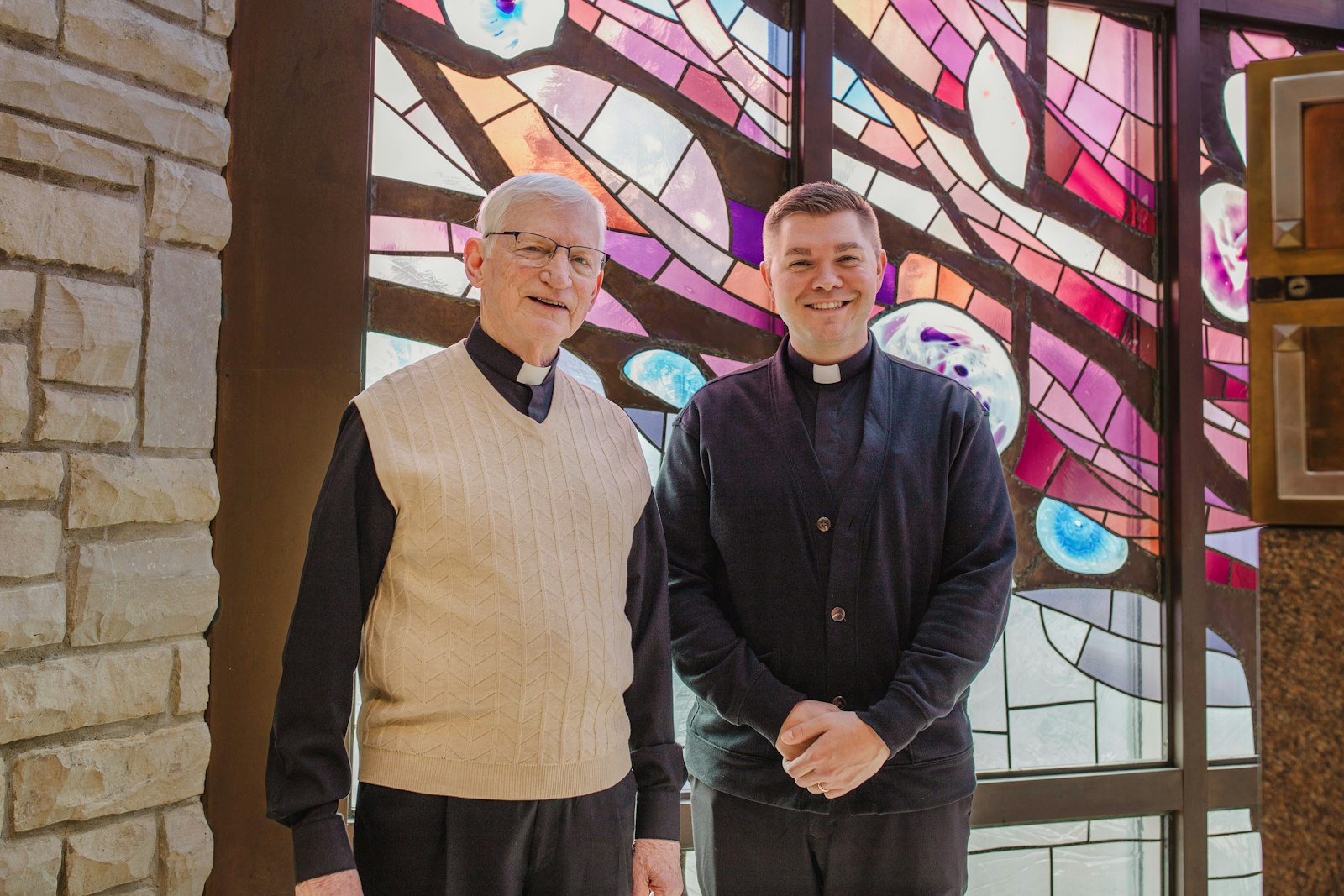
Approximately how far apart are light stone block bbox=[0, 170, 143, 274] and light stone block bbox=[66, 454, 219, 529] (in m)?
0.34

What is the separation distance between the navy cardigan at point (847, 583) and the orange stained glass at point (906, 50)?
1.24 meters

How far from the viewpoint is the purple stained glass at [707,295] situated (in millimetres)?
2459

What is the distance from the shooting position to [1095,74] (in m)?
2.86

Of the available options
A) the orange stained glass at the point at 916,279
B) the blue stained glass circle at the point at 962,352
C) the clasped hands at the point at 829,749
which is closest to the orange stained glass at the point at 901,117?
the orange stained glass at the point at 916,279

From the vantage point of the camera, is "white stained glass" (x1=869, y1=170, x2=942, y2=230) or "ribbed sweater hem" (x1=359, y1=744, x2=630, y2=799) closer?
"ribbed sweater hem" (x1=359, y1=744, x2=630, y2=799)

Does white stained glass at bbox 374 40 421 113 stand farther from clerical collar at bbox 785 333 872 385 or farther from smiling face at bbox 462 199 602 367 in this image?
clerical collar at bbox 785 333 872 385

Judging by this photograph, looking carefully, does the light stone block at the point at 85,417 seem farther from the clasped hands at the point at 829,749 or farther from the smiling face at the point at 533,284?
the clasped hands at the point at 829,749

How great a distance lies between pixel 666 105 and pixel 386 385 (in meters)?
1.34

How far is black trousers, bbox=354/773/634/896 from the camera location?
132 cm

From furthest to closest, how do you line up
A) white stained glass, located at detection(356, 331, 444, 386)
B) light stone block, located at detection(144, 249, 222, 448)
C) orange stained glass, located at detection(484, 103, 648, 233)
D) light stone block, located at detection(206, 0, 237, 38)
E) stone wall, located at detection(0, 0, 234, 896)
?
orange stained glass, located at detection(484, 103, 648, 233)
white stained glass, located at detection(356, 331, 444, 386)
light stone block, located at detection(206, 0, 237, 38)
light stone block, located at detection(144, 249, 222, 448)
stone wall, located at detection(0, 0, 234, 896)

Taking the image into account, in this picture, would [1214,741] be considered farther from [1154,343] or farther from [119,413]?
[119,413]

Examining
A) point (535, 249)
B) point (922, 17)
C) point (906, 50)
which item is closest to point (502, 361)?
point (535, 249)

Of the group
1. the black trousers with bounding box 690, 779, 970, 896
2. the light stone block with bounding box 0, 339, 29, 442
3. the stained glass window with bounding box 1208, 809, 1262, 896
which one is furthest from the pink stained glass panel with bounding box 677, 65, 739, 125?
the stained glass window with bounding box 1208, 809, 1262, 896

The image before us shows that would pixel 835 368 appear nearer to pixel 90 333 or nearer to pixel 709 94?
pixel 709 94
